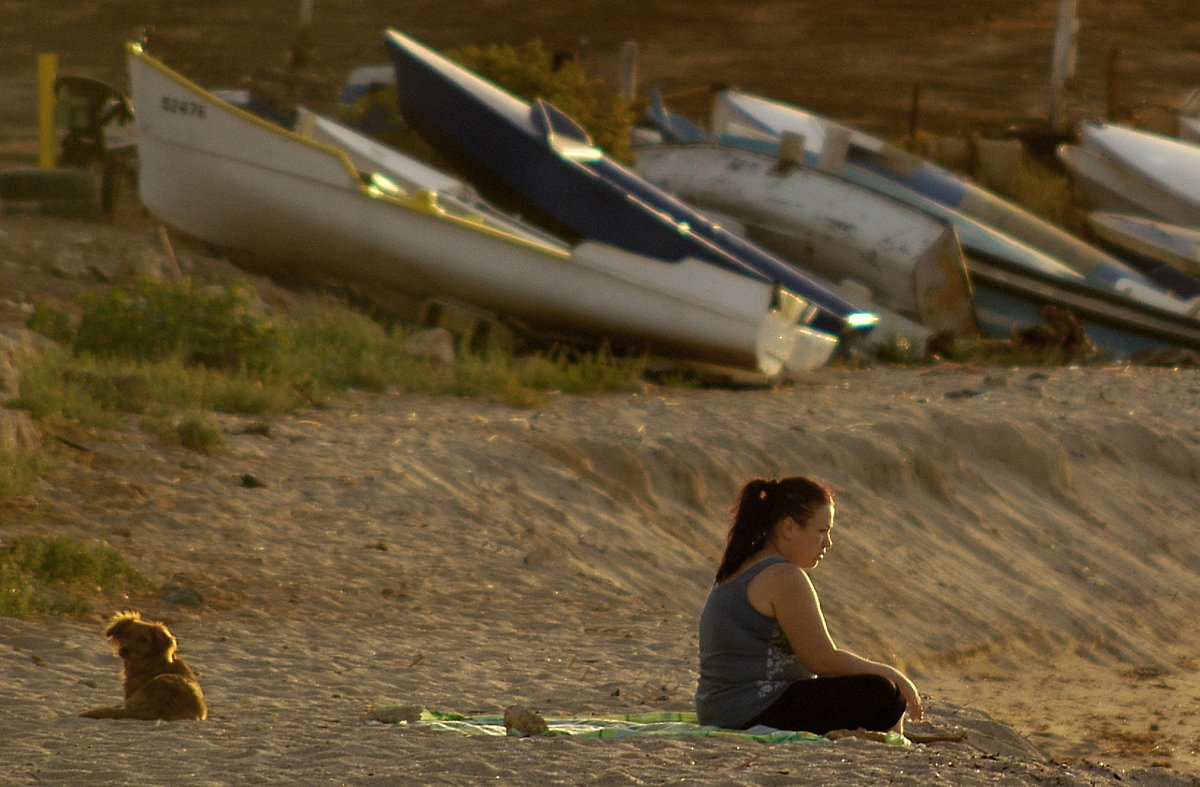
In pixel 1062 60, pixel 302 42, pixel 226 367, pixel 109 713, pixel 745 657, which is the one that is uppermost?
pixel 1062 60

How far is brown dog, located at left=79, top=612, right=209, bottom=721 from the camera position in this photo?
468cm

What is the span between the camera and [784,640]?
186 inches

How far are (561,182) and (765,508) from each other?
27.5 ft

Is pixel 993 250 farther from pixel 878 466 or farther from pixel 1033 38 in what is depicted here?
pixel 1033 38

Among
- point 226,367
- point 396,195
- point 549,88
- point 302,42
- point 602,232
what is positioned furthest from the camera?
point 302,42

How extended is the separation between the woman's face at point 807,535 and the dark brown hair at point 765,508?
Result: 0.01 meters

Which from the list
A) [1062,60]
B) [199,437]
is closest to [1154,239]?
[1062,60]

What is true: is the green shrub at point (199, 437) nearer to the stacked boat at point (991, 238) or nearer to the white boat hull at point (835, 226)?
the white boat hull at point (835, 226)

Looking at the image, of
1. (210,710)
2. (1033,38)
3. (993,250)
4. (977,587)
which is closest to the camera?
(210,710)

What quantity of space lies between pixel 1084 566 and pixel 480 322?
14.2 feet

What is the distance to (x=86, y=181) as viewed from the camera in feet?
41.5

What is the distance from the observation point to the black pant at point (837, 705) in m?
4.63

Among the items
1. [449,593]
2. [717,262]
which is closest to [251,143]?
[717,262]

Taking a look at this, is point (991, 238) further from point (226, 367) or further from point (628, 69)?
point (226, 367)
